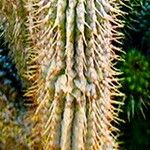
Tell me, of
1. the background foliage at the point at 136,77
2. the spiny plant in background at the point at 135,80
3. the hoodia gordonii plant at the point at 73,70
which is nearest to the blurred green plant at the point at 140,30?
the background foliage at the point at 136,77

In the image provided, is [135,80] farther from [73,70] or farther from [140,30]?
[73,70]

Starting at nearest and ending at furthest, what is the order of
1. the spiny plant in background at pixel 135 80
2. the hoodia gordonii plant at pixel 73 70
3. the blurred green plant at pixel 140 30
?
the hoodia gordonii plant at pixel 73 70 → the spiny plant in background at pixel 135 80 → the blurred green plant at pixel 140 30

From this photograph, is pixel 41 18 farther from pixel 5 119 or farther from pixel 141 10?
pixel 141 10

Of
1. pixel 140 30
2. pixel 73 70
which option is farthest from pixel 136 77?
pixel 73 70

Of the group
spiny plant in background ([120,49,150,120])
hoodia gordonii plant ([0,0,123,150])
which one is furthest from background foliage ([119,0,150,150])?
hoodia gordonii plant ([0,0,123,150])

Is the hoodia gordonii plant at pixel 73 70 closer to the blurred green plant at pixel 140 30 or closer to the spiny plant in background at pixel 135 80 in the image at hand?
the spiny plant in background at pixel 135 80

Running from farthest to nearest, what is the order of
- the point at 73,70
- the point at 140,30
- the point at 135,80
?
1. the point at 140,30
2. the point at 135,80
3. the point at 73,70

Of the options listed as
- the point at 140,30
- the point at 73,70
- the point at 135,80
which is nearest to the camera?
the point at 73,70
